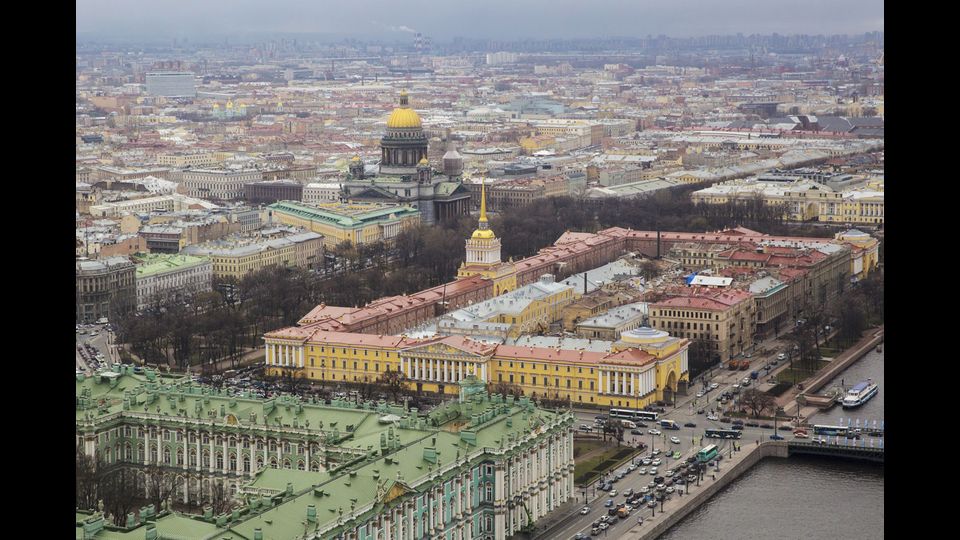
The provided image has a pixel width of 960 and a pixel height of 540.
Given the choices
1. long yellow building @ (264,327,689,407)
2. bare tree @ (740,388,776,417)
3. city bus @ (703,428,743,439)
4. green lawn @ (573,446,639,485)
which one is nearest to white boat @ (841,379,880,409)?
bare tree @ (740,388,776,417)

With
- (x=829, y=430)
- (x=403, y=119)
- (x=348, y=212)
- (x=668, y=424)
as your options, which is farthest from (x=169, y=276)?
(x=829, y=430)

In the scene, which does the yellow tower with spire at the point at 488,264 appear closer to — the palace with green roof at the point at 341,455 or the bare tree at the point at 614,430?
the bare tree at the point at 614,430

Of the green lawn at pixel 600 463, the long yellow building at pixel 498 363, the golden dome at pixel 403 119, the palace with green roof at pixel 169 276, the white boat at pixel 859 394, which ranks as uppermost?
the golden dome at pixel 403 119

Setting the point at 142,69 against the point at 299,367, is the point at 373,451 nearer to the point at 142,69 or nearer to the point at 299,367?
the point at 299,367

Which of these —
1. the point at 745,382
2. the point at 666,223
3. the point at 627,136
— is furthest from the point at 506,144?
the point at 745,382

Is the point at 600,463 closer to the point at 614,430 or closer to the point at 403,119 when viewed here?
the point at 614,430

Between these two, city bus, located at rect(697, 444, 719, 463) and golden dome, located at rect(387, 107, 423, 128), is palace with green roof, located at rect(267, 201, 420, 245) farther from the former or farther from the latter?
city bus, located at rect(697, 444, 719, 463)

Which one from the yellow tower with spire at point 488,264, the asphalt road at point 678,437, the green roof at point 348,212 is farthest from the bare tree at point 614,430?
the green roof at point 348,212
